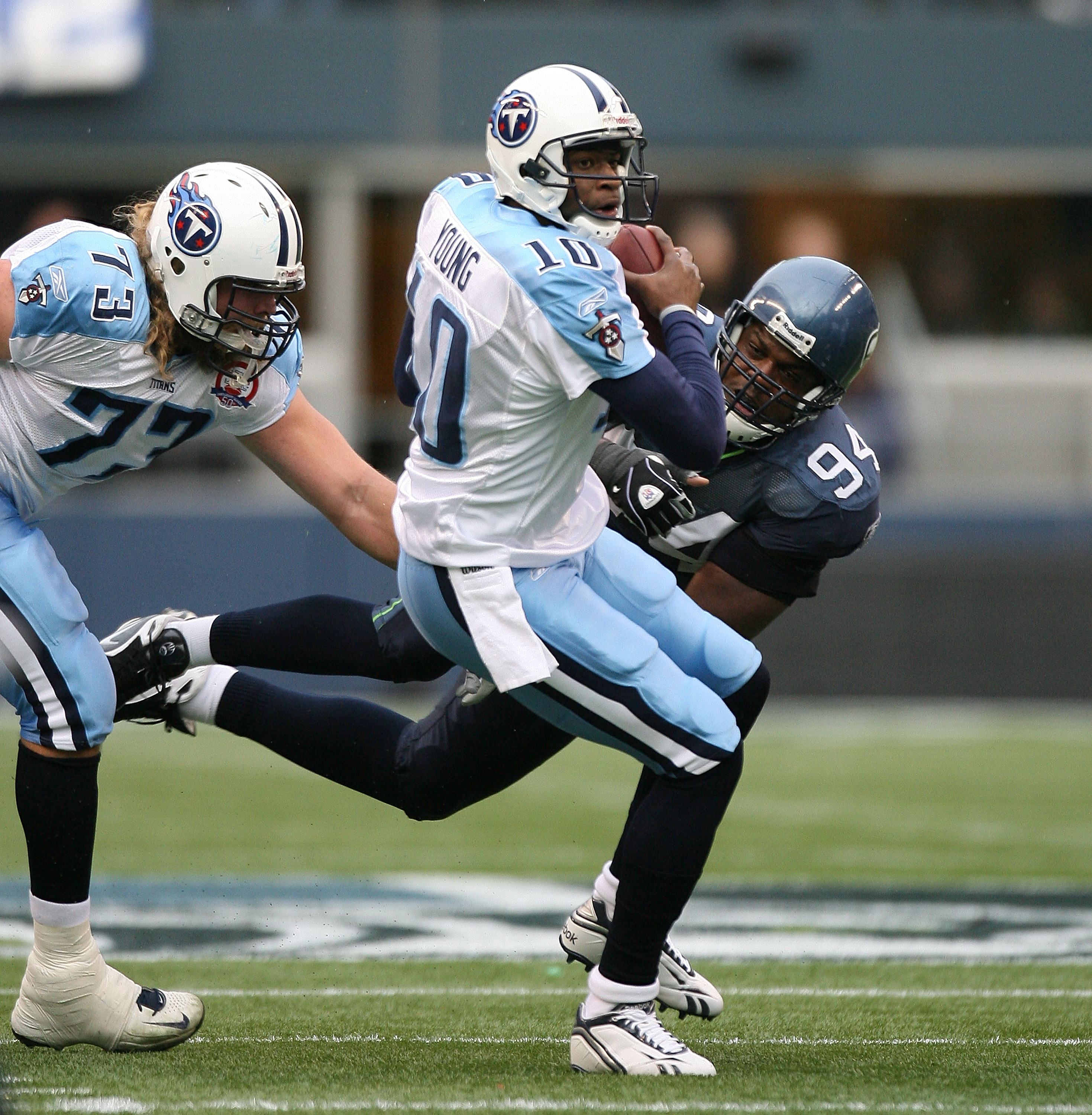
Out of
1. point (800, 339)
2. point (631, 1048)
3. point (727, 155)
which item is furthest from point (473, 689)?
point (727, 155)

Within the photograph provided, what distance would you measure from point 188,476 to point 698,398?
7957 millimetres

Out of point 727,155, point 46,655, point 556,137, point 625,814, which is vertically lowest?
point 625,814

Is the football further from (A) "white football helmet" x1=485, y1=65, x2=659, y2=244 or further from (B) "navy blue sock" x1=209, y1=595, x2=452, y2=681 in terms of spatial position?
(B) "navy blue sock" x1=209, y1=595, x2=452, y2=681

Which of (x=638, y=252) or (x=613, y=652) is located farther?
(x=638, y=252)

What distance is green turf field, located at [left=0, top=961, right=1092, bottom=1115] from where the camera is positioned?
3.04 m

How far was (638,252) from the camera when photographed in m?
3.51

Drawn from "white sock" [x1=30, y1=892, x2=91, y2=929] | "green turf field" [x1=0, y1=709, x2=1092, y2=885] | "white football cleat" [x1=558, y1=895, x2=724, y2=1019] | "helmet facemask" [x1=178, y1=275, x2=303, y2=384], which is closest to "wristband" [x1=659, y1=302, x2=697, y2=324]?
"helmet facemask" [x1=178, y1=275, x2=303, y2=384]

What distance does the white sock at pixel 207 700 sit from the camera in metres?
3.90

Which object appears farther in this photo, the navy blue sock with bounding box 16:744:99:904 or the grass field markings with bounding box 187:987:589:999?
the grass field markings with bounding box 187:987:589:999

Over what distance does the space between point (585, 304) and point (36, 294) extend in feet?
3.28

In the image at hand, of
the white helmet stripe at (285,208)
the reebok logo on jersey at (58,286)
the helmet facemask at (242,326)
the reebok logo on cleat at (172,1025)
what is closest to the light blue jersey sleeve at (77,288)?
the reebok logo on jersey at (58,286)

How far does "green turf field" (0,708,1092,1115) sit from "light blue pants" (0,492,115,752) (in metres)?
0.62

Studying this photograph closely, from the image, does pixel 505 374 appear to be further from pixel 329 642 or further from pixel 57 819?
pixel 57 819

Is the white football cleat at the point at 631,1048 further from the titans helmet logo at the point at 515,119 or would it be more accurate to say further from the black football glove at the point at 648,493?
the titans helmet logo at the point at 515,119
